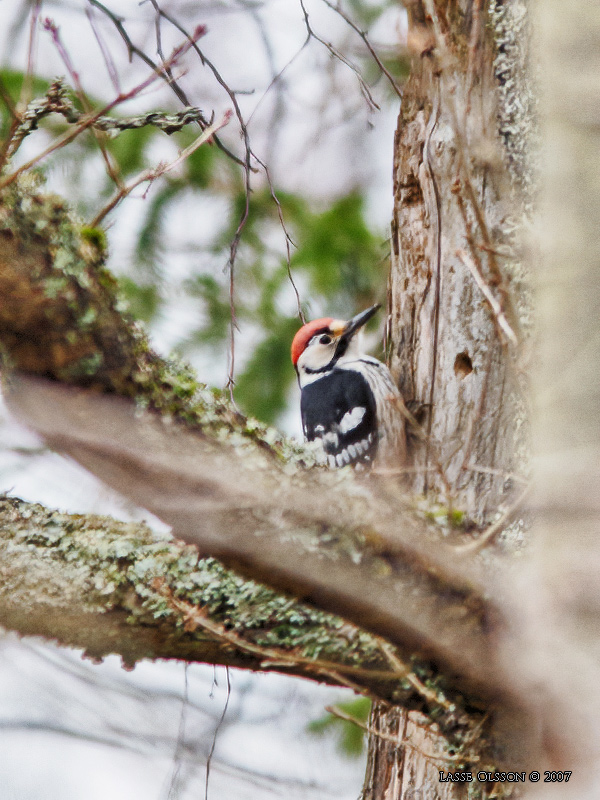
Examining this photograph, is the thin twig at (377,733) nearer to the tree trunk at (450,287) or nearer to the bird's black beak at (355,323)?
the tree trunk at (450,287)

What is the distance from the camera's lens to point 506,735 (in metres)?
1.82

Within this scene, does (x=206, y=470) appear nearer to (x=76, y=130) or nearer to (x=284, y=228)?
(x=76, y=130)

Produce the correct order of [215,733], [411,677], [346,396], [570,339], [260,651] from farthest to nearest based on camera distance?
1. [346,396]
2. [215,733]
3. [411,677]
4. [260,651]
5. [570,339]

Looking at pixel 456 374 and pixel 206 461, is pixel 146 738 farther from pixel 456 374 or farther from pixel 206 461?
pixel 456 374

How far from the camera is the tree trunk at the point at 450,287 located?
93.2 inches

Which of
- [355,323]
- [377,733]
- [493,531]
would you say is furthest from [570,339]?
[355,323]

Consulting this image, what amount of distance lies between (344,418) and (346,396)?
10cm

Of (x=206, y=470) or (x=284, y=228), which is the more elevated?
(x=284, y=228)

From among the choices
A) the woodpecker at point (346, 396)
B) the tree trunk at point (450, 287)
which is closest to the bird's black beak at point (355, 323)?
the woodpecker at point (346, 396)

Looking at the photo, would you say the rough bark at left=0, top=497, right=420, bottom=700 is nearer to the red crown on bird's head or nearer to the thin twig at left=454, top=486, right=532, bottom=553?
the thin twig at left=454, top=486, right=532, bottom=553

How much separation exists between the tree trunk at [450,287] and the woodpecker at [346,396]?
285mm

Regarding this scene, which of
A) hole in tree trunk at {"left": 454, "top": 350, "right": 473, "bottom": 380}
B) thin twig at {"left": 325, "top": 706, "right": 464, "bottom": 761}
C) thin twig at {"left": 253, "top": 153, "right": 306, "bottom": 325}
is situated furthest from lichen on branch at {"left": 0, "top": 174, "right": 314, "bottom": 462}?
hole in tree trunk at {"left": 454, "top": 350, "right": 473, "bottom": 380}

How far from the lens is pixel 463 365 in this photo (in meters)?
2.65

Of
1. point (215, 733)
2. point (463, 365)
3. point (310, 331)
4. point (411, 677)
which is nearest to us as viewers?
point (411, 677)
